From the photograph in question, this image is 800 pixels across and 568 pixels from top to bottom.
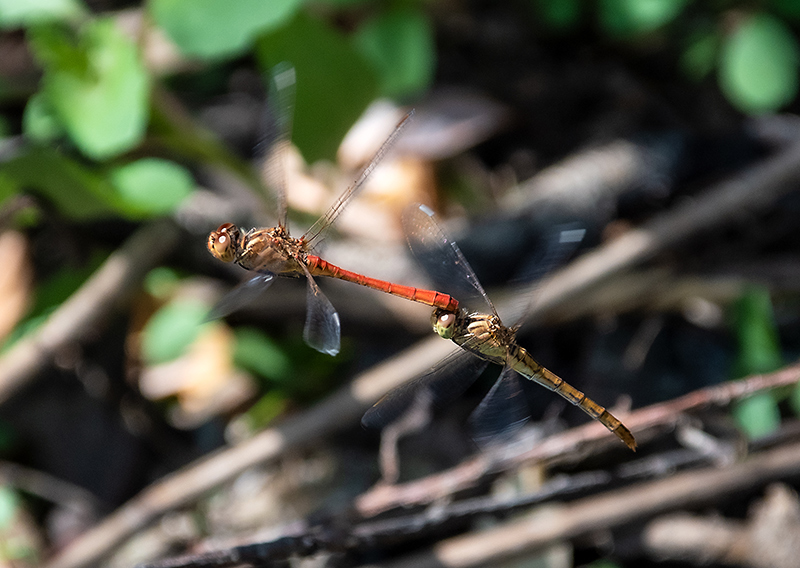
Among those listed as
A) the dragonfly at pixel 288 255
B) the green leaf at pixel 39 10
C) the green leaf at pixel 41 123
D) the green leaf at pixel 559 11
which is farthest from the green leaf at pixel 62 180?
the green leaf at pixel 559 11

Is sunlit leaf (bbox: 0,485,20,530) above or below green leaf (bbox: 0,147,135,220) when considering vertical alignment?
below

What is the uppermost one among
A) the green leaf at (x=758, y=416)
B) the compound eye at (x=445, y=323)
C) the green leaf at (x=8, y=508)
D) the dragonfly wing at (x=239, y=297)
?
the green leaf at (x=8, y=508)

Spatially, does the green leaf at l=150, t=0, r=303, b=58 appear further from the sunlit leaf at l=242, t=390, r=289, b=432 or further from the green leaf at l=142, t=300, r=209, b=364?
the sunlit leaf at l=242, t=390, r=289, b=432

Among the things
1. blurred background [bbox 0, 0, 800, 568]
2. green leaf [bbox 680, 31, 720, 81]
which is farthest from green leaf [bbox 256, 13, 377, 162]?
green leaf [bbox 680, 31, 720, 81]

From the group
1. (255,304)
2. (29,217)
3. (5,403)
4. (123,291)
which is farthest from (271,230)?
(5,403)

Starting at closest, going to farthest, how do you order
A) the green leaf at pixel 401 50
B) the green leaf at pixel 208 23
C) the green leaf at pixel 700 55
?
the green leaf at pixel 208 23, the green leaf at pixel 401 50, the green leaf at pixel 700 55

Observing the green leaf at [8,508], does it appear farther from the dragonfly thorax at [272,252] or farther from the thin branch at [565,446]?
the dragonfly thorax at [272,252]

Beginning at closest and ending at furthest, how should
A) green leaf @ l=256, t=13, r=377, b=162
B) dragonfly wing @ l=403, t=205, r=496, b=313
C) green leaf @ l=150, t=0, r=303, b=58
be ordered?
1. dragonfly wing @ l=403, t=205, r=496, b=313
2. green leaf @ l=150, t=0, r=303, b=58
3. green leaf @ l=256, t=13, r=377, b=162
